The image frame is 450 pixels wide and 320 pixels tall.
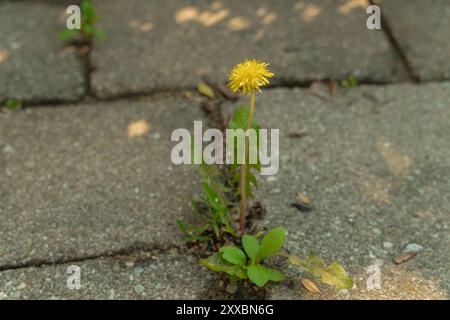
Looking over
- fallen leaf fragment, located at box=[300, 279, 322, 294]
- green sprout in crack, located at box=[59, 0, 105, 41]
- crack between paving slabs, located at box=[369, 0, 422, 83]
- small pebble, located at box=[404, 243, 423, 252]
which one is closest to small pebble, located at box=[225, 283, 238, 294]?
fallen leaf fragment, located at box=[300, 279, 322, 294]

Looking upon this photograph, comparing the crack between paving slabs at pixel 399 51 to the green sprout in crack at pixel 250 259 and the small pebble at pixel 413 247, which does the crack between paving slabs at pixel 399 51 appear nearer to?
the small pebble at pixel 413 247

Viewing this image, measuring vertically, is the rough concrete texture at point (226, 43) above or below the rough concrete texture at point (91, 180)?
above

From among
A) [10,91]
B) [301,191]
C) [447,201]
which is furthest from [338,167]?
[10,91]

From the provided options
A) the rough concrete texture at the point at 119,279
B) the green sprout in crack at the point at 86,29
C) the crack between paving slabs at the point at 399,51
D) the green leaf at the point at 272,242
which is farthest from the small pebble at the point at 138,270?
the crack between paving slabs at the point at 399,51

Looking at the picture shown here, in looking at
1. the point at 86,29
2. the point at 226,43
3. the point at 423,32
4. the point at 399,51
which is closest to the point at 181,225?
the point at 226,43

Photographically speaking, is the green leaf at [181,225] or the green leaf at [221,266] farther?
the green leaf at [181,225]

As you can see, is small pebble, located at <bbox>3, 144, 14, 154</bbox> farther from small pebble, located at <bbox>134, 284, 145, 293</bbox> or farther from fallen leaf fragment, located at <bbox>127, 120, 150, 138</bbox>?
small pebble, located at <bbox>134, 284, 145, 293</bbox>
